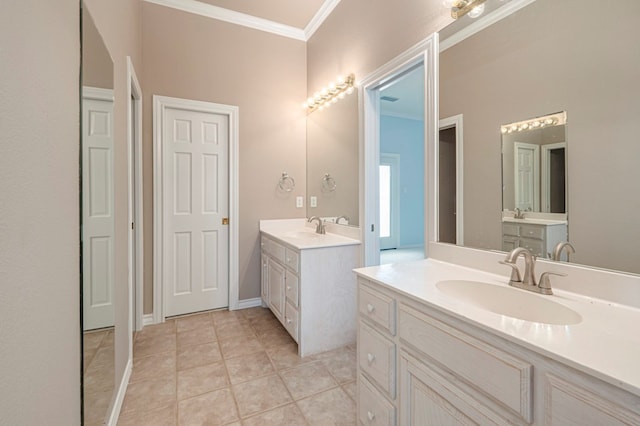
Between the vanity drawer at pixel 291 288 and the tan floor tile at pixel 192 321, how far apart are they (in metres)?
0.98

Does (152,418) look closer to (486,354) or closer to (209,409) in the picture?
Result: (209,409)

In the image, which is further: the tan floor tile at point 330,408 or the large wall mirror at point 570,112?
the tan floor tile at point 330,408

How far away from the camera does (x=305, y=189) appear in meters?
3.50

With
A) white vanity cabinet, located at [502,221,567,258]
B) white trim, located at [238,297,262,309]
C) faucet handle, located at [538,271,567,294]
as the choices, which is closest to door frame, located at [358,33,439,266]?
white vanity cabinet, located at [502,221,567,258]

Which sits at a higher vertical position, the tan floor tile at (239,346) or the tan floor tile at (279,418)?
the tan floor tile at (239,346)

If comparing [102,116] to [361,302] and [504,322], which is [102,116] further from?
[504,322]

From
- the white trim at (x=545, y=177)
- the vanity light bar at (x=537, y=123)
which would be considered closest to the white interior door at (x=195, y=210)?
the vanity light bar at (x=537, y=123)

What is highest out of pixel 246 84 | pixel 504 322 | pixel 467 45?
pixel 246 84

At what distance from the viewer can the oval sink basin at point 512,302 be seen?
1027 mm

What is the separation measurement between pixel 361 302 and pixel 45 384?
45.4 inches

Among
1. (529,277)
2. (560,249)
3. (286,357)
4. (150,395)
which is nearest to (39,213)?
(150,395)

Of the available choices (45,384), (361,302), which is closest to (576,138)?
(361,302)

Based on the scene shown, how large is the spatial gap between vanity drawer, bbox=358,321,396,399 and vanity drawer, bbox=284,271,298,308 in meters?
0.93

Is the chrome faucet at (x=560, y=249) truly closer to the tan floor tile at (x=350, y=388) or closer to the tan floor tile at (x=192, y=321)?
the tan floor tile at (x=350, y=388)
